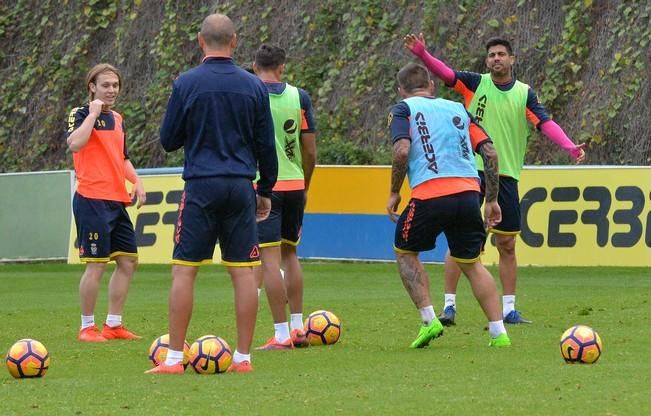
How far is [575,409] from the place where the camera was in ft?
24.0

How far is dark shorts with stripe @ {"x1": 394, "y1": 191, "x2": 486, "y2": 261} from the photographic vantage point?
10.2 meters

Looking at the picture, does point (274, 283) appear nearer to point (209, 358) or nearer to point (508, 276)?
point (209, 358)

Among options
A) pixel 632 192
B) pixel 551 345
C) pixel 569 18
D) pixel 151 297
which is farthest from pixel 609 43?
pixel 551 345

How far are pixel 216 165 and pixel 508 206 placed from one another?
4113 mm

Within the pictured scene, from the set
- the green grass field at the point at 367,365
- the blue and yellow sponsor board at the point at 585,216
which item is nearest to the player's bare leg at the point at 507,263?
the green grass field at the point at 367,365

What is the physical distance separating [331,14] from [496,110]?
14.1 meters

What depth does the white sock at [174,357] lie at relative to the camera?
895cm

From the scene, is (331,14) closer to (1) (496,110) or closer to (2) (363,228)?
(2) (363,228)

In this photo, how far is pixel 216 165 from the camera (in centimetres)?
878

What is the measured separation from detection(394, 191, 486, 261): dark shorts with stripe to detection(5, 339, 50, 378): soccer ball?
9.10ft

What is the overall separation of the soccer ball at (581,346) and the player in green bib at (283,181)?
2.22m

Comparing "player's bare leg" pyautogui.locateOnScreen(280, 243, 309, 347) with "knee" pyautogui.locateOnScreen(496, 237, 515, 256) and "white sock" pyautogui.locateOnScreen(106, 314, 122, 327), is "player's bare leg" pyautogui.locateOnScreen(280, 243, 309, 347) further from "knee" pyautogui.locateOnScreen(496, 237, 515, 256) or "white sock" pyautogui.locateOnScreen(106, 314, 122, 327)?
"knee" pyautogui.locateOnScreen(496, 237, 515, 256)

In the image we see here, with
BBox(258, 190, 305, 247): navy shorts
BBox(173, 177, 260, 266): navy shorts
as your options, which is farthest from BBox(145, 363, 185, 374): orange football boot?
BBox(258, 190, 305, 247): navy shorts

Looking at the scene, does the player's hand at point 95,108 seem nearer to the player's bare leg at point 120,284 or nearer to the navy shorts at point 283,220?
the player's bare leg at point 120,284
